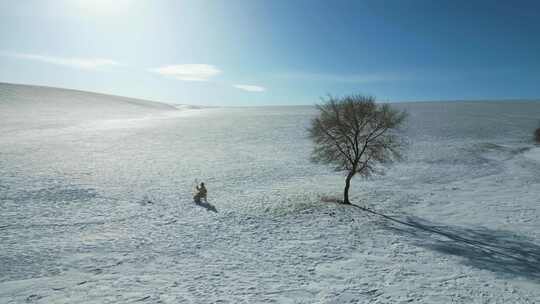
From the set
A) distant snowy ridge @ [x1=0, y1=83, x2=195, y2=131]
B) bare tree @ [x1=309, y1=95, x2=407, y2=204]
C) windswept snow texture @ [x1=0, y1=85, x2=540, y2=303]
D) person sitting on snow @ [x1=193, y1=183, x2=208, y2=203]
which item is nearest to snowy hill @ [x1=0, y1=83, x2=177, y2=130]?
distant snowy ridge @ [x1=0, y1=83, x2=195, y2=131]

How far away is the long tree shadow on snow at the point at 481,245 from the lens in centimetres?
1388

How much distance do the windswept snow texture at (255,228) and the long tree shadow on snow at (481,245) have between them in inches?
4.0

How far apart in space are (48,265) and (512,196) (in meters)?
30.6

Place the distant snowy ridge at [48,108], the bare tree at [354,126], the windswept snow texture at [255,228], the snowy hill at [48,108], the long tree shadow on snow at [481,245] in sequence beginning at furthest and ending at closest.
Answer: the snowy hill at [48,108]
the distant snowy ridge at [48,108]
the bare tree at [354,126]
the long tree shadow on snow at [481,245]
the windswept snow texture at [255,228]

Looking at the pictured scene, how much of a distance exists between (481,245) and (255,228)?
1203 centimetres

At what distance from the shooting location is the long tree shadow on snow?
546 inches

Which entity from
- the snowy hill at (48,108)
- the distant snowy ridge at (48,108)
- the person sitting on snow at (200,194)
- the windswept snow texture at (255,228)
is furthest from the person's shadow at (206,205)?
the snowy hill at (48,108)

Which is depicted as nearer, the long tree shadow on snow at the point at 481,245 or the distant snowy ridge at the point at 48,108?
the long tree shadow on snow at the point at 481,245

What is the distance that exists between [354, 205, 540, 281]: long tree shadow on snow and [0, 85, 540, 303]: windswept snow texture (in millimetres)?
101

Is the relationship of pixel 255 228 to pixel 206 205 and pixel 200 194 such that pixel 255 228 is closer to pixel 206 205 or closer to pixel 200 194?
pixel 206 205

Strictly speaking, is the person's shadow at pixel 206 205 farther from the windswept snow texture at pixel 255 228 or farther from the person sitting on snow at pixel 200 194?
the windswept snow texture at pixel 255 228

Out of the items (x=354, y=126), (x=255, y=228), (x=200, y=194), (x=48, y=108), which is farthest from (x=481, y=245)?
(x=48, y=108)

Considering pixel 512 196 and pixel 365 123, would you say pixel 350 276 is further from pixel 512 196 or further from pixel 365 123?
pixel 512 196

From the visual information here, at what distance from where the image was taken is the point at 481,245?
1622 cm
